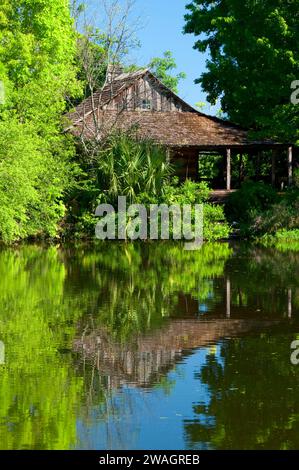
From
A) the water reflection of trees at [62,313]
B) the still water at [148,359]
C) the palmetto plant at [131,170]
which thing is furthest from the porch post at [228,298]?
the palmetto plant at [131,170]

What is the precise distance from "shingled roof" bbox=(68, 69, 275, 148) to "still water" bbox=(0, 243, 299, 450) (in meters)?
19.2

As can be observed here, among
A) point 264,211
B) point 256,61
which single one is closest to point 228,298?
point 264,211

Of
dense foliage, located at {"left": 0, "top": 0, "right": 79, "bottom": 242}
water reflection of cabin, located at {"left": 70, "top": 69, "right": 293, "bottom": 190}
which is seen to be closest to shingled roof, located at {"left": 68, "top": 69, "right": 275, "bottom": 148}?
water reflection of cabin, located at {"left": 70, "top": 69, "right": 293, "bottom": 190}

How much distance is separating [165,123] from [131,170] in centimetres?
849

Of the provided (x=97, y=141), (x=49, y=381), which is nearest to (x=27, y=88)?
(x=97, y=141)

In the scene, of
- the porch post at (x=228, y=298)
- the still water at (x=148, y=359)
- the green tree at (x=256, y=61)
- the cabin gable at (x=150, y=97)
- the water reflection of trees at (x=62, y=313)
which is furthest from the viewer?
the cabin gable at (x=150, y=97)

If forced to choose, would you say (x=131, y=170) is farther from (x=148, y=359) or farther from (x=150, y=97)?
(x=148, y=359)

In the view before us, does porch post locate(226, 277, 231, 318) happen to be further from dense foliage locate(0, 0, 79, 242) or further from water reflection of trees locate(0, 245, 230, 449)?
dense foliage locate(0, 0, 79, 242)

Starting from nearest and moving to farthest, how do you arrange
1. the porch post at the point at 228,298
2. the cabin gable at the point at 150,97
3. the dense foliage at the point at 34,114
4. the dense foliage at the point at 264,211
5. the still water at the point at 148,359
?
the still water at the point at 148,359
the porch post at the point at 228,298
the dense foliage at the point at 34,114
the dense foliage at the point at 264,211
the cabin gable at the point at 150,97

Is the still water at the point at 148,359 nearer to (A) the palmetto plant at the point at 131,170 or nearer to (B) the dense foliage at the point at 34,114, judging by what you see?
A: (B) the dense foliage at the point at 34,114

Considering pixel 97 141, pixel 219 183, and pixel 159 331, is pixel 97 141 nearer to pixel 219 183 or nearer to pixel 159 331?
pixel 219 183

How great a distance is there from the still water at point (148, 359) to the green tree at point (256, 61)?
1915 centimetres

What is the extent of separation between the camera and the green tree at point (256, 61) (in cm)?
4109

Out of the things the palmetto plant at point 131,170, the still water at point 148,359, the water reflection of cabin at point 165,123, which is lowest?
the still water at point 148,359
